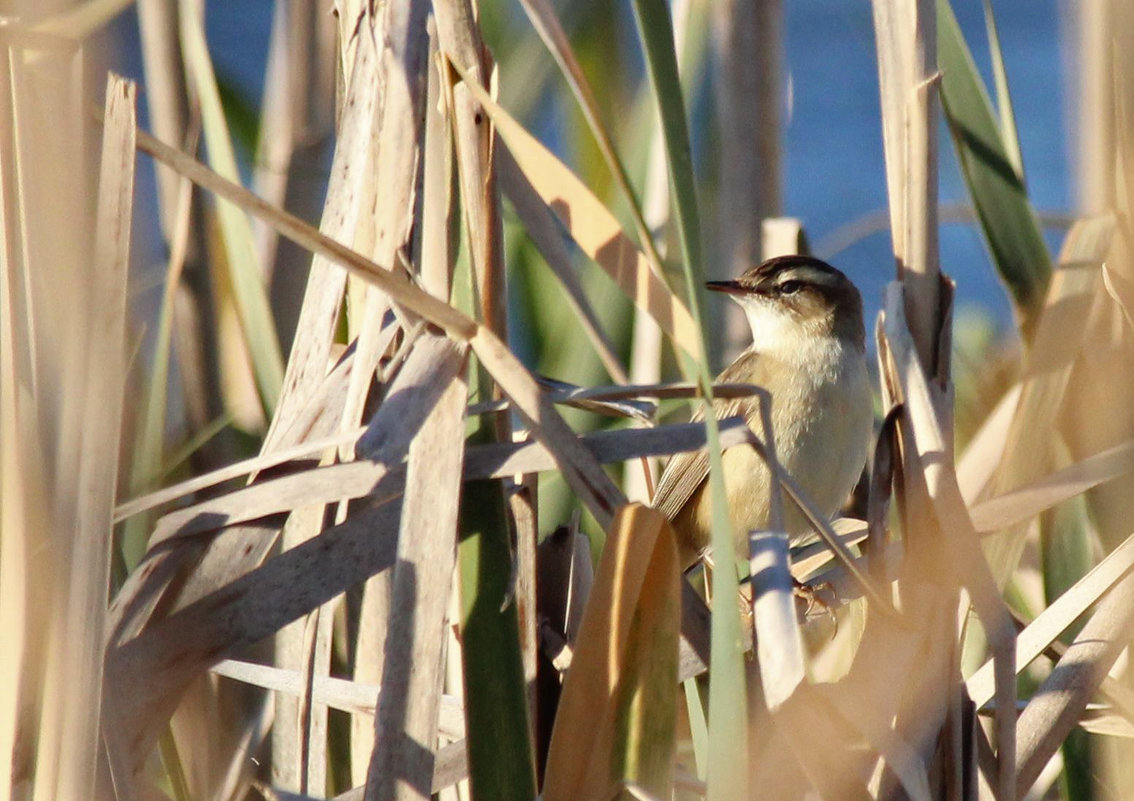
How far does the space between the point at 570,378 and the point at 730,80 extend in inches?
35.0

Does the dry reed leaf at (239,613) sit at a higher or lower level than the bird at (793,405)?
lower

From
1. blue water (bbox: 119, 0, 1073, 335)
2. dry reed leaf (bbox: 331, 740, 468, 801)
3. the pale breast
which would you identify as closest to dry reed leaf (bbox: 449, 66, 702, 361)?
dry reed leaf (bbox: 331, 740, 468, 801)

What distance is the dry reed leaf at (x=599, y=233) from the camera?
1.43 meters

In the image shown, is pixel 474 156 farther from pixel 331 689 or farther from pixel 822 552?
pixel 822 552

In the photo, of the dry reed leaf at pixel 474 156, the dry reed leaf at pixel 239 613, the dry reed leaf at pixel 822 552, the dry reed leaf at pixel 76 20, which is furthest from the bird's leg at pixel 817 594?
the dry reed leaf at pixel 76 20

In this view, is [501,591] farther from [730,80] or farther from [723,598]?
[730,80]

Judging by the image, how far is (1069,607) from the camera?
1.54m

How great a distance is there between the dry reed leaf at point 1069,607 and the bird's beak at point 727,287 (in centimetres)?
102

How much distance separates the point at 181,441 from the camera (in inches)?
98.7

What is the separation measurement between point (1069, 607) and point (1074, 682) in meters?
0.09

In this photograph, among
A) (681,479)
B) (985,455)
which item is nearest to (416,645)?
(985,455)

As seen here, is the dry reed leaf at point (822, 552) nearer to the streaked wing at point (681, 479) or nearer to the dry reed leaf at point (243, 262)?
the streaked wing at point (681, 479)

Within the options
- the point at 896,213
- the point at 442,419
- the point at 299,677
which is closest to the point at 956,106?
the point at 896,213

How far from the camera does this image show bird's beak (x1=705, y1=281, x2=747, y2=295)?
2447 millimetres
